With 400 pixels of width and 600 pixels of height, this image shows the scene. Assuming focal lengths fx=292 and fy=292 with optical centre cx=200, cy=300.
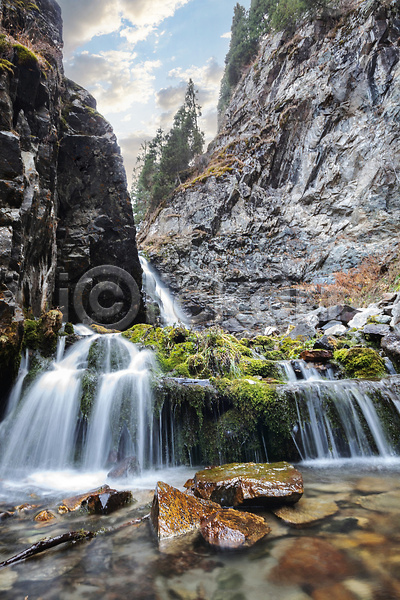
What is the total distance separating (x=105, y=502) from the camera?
117 inches

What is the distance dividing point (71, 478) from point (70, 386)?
161 centimetres

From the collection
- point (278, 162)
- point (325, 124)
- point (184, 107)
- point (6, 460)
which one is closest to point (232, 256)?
point (278, 162)

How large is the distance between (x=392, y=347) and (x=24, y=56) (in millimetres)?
11014

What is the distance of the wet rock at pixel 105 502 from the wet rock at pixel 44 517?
1.00 ft

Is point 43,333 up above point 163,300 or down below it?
below

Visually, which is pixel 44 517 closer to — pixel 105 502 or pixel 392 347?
pixel 105 502

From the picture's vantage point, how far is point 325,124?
661 inches

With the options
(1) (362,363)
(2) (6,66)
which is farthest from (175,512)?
(2) (6,66)

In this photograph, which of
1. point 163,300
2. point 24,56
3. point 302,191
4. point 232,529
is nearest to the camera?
point 232,529

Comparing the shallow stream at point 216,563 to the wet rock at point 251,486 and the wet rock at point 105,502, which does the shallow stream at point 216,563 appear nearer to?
the wet rock at point 105,502

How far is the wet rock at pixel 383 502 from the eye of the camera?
8.92 ft

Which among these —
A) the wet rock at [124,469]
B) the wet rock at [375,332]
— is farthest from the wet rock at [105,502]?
the wet rock at [375,332]

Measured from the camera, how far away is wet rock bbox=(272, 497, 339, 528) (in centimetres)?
254

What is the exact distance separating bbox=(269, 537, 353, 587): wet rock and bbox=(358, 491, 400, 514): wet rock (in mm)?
925
